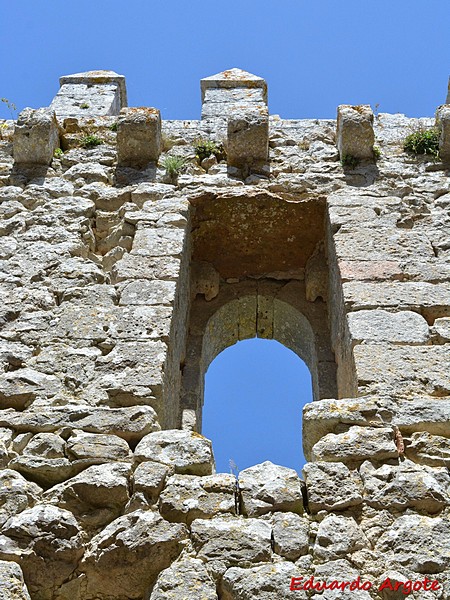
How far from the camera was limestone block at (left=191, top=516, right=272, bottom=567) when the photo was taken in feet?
9.96

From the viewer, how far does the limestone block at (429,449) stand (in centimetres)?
355

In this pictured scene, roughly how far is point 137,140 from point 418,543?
13.1 ft

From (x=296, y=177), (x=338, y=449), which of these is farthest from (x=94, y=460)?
(x=296, y=177)

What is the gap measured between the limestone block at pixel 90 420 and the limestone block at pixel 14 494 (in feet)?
1.14

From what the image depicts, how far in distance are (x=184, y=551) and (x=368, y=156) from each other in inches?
148

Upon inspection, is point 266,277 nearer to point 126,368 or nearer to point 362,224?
point 362,224

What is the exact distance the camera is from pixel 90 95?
8203mm

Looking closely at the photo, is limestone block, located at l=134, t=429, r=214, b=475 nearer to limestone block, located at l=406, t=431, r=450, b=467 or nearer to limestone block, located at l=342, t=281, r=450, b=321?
limestone block, located at l=406, t=431, r=450, b=467

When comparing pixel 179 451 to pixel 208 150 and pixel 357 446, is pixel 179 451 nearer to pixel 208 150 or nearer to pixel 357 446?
pixel 357 446

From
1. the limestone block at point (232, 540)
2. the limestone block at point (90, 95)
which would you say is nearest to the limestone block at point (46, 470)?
the limestone block at point (232, 540)

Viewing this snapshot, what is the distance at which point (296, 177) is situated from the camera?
19.2 ft

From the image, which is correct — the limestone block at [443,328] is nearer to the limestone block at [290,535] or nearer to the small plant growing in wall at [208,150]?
the limestone block at [290,535]

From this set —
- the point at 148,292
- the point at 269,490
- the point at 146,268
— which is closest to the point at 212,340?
the point at 146,268

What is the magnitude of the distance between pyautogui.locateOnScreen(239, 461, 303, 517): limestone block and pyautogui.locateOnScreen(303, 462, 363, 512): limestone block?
0.18 ft
